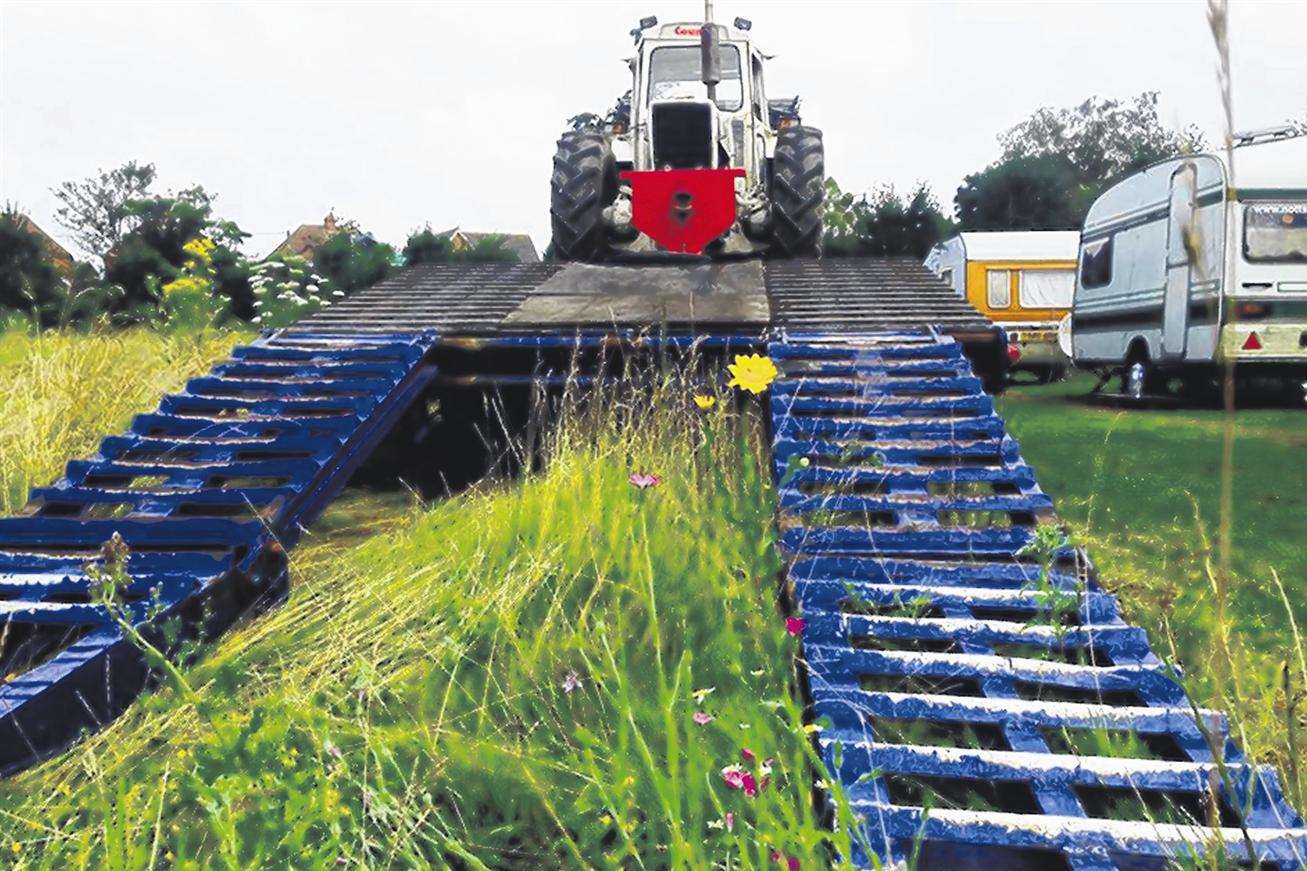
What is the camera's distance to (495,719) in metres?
2.56

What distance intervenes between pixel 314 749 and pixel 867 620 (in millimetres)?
1304

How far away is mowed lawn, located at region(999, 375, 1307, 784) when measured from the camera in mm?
2811

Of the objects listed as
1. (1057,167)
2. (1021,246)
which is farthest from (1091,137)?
(1021,246)

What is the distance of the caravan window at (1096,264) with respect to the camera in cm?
1314

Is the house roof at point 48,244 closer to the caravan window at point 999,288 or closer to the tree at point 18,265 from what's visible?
the tree at point 18,265

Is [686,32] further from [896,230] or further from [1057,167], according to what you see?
[1057,167]

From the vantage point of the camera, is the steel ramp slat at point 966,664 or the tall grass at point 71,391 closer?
the steel ramp slat at point 966,664

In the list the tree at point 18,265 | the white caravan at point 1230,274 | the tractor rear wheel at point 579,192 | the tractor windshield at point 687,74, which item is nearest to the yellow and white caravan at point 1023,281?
the white caravan at point 1230,274

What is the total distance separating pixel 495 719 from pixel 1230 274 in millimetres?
8449

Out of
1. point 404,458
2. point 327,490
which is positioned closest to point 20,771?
point 327,490

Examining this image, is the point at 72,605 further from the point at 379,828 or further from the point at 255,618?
the point at 379,828

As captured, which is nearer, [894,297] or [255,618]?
[255,618]

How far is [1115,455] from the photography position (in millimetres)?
6969

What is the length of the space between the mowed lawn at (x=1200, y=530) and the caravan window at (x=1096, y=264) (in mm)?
3851
